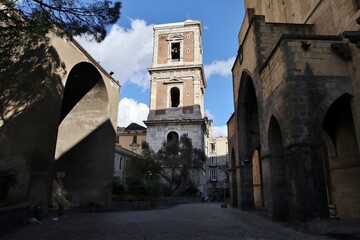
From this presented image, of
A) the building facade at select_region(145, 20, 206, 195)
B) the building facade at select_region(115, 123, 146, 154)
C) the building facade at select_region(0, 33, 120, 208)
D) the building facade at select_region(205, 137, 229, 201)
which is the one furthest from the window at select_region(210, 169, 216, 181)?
the building facade at select_region(0, 33, 120, 208)

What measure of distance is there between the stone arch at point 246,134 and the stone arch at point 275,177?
4.67 metres

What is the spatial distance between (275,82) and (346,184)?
16.7 feet

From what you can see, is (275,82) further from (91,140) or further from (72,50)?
(91,140)

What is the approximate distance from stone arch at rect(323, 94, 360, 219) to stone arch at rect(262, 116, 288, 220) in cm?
246

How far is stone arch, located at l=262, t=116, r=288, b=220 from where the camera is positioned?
10344 millimetres

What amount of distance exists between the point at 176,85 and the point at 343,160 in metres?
30.4

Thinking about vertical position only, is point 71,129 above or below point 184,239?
above

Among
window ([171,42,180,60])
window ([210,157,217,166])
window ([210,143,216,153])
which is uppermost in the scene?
window ([171,42,180,60])

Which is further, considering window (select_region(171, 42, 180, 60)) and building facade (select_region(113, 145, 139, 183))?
window (select_region(171, 42, 180, 60))

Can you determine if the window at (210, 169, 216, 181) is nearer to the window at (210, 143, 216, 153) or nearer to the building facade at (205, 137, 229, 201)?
the building facade at (205, 137, 229, 201)

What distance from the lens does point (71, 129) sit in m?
16.6

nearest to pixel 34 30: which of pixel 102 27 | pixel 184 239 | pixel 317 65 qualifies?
pixel 102 27

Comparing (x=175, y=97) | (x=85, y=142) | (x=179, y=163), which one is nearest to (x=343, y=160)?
(x=85, y=142)

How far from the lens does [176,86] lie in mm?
40219
